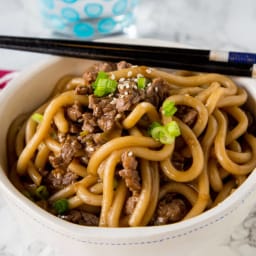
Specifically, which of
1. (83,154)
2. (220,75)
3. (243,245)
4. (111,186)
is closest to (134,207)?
(111,186)

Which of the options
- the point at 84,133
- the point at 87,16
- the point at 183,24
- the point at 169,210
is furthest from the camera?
the point at 183,24

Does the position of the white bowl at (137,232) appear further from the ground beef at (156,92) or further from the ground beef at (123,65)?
the ground beef at (123,65)

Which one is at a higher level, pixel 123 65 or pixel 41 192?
pixel 123 65

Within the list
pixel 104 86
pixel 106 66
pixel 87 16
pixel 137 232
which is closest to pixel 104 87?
pixel 104 86

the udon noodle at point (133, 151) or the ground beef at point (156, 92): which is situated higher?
the ground beef at point (156, 92)

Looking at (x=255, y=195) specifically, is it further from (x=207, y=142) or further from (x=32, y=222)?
(x=32, y=222)

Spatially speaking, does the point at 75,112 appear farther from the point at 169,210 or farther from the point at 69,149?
the point at 169,210

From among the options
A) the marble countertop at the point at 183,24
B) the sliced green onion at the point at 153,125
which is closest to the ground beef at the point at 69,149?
the sliced green onion at the point at 153,125
